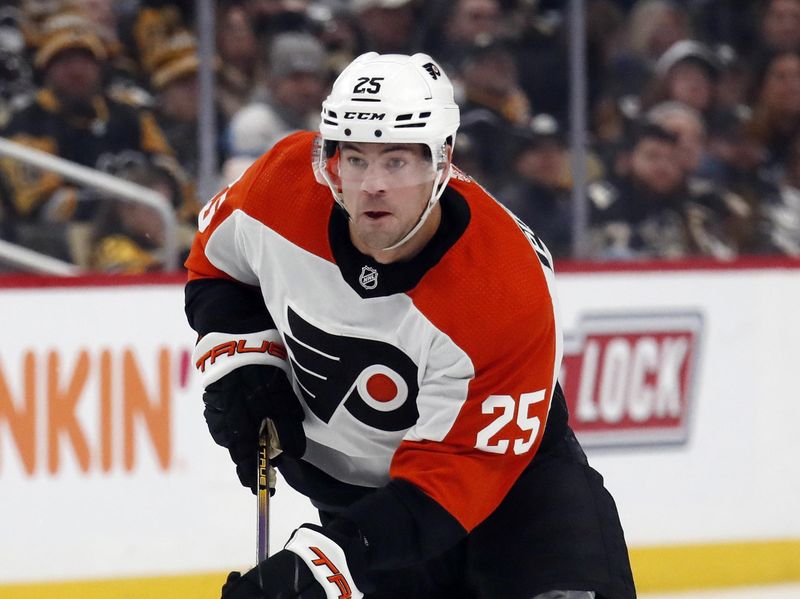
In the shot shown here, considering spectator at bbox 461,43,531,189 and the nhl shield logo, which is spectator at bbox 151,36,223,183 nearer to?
spectator at bbox 461,43,531,189

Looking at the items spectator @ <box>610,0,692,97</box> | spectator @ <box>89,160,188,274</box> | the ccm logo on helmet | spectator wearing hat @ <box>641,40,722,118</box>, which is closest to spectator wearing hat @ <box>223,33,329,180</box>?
spectator @ <box>89,160,188,274</box>

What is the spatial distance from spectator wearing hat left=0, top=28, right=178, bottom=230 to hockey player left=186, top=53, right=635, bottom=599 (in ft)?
5.66

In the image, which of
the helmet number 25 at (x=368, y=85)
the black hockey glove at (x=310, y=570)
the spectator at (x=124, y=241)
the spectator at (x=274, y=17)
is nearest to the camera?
the black hockey glove at (x=310, y=570)

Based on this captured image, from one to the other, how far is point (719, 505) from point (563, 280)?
31.4 inches

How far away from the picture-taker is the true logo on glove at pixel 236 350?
2.26 meters

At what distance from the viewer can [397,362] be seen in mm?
2068

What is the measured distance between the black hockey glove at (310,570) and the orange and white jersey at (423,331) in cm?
16

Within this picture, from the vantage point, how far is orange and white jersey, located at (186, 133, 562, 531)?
1.97m

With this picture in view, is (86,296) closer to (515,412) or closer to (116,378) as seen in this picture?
(116,378)

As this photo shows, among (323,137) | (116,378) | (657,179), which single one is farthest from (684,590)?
(323,137)

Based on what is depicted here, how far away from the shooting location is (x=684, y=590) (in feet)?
12.9

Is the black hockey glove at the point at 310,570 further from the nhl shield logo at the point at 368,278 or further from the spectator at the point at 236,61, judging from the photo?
the spectator at the point at 236,61

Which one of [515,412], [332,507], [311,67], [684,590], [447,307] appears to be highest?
[311,67]

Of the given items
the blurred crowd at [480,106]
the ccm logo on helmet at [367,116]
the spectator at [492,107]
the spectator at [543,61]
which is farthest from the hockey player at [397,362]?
the spectator at [543,61]
